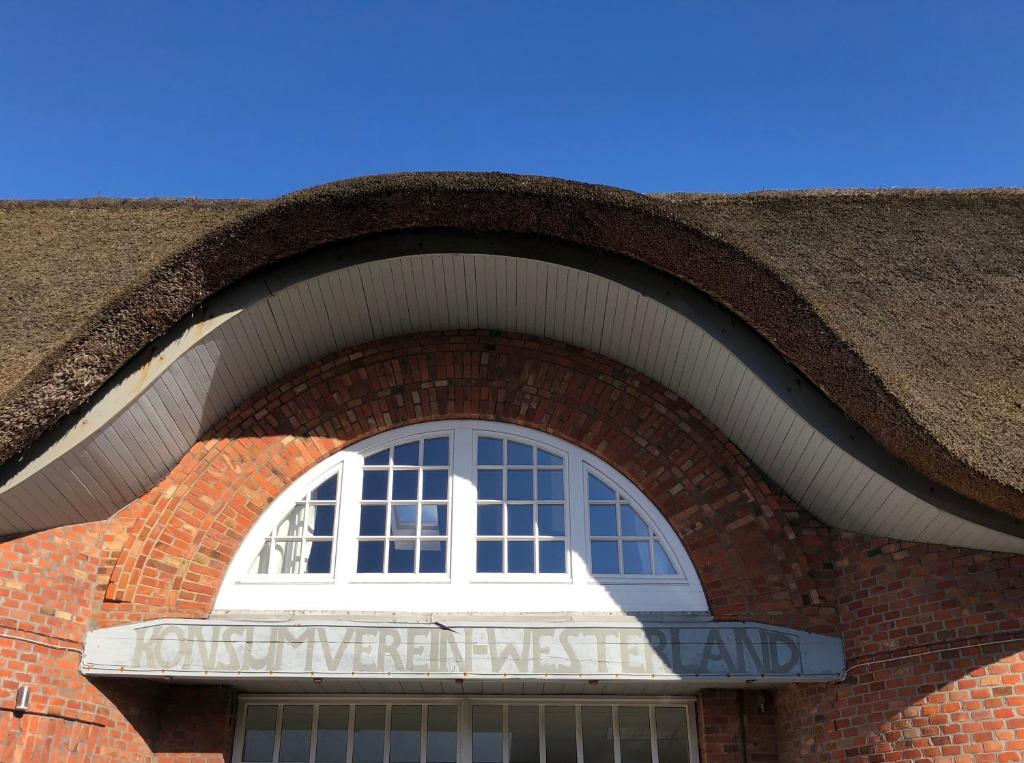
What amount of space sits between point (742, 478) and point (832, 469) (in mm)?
805

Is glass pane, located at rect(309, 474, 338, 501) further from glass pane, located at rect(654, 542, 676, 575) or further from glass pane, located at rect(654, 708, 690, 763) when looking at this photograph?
glass pane, located at rect(654, 708, 690, 763)

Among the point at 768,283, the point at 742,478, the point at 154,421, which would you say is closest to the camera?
the point at 768,283

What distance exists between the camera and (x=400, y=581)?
6484 millimetres

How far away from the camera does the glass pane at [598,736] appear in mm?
6551

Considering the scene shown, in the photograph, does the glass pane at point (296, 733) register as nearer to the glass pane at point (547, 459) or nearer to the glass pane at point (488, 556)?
the glass pane at point (488, 556)

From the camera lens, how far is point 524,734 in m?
6.65

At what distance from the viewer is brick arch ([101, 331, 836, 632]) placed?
6.31 metres

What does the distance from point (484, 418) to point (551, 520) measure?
3.30 feet

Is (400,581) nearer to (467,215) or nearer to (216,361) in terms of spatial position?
(216,361)

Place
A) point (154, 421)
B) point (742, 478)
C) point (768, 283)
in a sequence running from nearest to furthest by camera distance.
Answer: point (768, 283) < point (154, 421) < point (742, 478)

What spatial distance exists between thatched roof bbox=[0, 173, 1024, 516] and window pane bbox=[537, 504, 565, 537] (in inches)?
82.8

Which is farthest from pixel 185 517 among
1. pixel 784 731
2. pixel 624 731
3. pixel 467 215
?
pixel 784 731

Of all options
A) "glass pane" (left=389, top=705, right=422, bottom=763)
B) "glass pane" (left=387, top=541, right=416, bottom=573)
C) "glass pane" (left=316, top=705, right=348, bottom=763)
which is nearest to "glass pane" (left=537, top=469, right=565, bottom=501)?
"glass pane" (left=387, top=541, right=416, bottom=573)

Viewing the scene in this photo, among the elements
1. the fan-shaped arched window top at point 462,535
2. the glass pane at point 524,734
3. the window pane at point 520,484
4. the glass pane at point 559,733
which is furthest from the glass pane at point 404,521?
the glass pane at point 559,733
